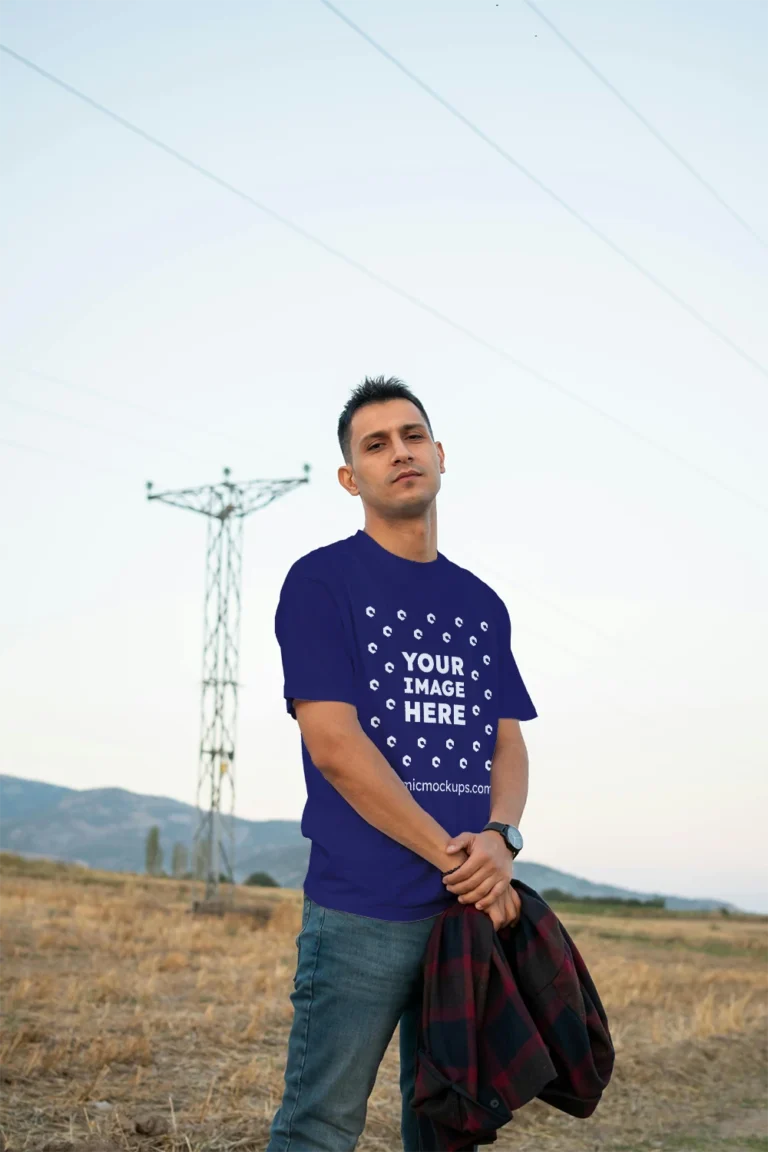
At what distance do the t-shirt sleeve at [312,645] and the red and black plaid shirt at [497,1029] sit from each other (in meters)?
0.65

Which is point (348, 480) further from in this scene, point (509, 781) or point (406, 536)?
point (509, 781)

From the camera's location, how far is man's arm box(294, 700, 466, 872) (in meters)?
2.93

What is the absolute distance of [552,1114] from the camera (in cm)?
658

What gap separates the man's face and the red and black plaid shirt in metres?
1.12

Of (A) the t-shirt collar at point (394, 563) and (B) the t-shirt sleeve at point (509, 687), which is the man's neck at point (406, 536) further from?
(B) the t-shirt sleeve at point (509, 687)

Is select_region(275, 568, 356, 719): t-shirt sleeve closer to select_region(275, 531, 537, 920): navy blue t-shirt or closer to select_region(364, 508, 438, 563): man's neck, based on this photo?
select_region(275, 531, 537, 920): navy blue t-shirt

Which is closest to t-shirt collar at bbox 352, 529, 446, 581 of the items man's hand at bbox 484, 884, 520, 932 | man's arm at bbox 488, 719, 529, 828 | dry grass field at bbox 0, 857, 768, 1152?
man's arm at bbox 488, 719, 529, 828

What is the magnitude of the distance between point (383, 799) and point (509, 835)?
1.37 ft

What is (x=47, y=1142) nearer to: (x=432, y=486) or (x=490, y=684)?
(x=490, y=684)

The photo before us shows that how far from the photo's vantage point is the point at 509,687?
358 cm

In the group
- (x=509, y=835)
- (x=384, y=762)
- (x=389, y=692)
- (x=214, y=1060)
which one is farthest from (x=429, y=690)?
(x=214, y=1060)

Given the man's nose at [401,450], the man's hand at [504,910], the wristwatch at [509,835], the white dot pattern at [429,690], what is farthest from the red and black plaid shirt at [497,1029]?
the man's nose at [401,450]

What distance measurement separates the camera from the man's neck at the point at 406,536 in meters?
3.43

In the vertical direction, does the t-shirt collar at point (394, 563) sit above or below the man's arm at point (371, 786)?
above
